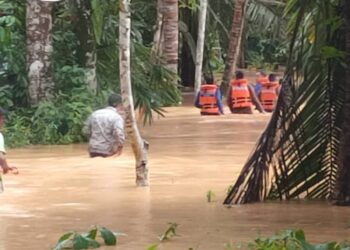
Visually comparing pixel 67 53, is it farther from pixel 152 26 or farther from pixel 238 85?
pixel 152 26

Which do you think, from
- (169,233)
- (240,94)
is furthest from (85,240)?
(240,94)

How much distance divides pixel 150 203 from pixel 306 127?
6.72ft

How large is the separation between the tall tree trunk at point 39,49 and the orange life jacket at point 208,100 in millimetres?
5688

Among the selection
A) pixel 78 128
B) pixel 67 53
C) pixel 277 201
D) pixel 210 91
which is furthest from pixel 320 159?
pixel 210 91

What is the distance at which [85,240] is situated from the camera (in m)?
7.90

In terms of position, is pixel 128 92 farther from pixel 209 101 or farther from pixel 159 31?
pixel 159 31

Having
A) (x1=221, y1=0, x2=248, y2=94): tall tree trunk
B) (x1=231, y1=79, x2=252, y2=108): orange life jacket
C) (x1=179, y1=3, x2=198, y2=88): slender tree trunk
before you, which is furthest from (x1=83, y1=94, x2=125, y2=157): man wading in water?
(x1=179, y1=3, x2=198, y2=88): slender tree trunk

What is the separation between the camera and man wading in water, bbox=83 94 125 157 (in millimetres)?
15734

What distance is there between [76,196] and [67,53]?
10204 millimetres

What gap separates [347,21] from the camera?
10.3m

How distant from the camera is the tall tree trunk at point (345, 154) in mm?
10250

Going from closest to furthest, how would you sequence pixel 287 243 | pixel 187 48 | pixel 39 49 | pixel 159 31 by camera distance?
pixel 287 243, pixel 39 49, pixel 159 31, pixel 187 48

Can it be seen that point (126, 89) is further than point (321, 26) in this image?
Yes

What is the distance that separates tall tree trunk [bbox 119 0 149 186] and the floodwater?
0.26 m
